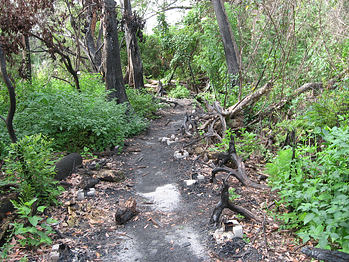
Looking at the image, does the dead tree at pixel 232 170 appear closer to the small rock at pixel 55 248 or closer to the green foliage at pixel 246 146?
the green foliage at pixel 246 146

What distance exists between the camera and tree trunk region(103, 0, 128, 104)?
8469 mm

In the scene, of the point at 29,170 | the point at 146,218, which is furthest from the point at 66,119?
the point at 146,218

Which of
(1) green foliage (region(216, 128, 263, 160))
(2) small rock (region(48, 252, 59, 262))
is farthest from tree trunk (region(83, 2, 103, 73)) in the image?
(2) small rock (region(48, 252, 59, 262))

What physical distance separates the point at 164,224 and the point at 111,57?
6.78 metres

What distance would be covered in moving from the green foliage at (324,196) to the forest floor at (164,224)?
32 centimetres

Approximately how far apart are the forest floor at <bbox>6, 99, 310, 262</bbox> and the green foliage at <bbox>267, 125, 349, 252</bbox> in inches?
12.8

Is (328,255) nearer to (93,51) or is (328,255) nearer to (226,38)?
(226,38)

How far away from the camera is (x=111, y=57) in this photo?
8.67 metres

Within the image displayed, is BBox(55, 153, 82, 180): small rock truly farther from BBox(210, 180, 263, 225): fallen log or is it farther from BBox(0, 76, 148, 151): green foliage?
BBox(210, 180, 263, 225): fallen log

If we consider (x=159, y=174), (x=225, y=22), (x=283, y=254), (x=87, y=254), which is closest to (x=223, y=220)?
(x=283, y=254)

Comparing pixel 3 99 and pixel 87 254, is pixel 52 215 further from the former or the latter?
pixel 3 99

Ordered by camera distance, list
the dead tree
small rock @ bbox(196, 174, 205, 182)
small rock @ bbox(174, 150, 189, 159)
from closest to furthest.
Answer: the dead tree → small rock @ bbox(196, 174, 205, 182) → small rock @ bbox(174, 150, 189, 159)

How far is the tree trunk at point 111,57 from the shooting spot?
8.47 metres

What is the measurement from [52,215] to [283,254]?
9.67 ft
